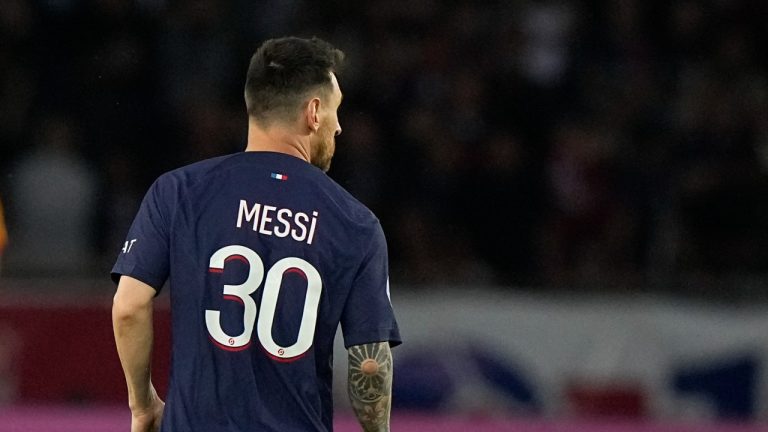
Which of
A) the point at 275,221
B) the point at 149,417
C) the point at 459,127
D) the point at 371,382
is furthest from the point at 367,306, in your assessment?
the point at 459,127

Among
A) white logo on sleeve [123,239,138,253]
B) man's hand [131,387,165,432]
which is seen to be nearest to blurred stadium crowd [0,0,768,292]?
man's hand [131,387,165,432]

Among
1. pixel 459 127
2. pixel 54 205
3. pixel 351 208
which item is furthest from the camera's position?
pixel 459 127

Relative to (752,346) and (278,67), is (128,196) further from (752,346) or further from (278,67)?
(278,67)

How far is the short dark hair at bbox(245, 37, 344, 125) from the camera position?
336 centimetres

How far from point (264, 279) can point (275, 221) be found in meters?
0.14

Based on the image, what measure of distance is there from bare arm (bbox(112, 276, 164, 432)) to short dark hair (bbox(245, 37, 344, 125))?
49 cm

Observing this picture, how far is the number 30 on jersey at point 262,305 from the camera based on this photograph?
10.6 ft

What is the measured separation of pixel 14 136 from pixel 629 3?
4454 millimetres

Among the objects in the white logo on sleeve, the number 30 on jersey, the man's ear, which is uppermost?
the man's ear

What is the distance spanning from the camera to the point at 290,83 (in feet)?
11.0

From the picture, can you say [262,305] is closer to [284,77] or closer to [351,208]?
[351,208]

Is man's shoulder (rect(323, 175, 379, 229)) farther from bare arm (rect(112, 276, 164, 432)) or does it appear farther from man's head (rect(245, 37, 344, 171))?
bare arm (rect(112, 276, 164, 432))

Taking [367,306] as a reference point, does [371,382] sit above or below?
below

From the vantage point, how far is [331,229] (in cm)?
331
